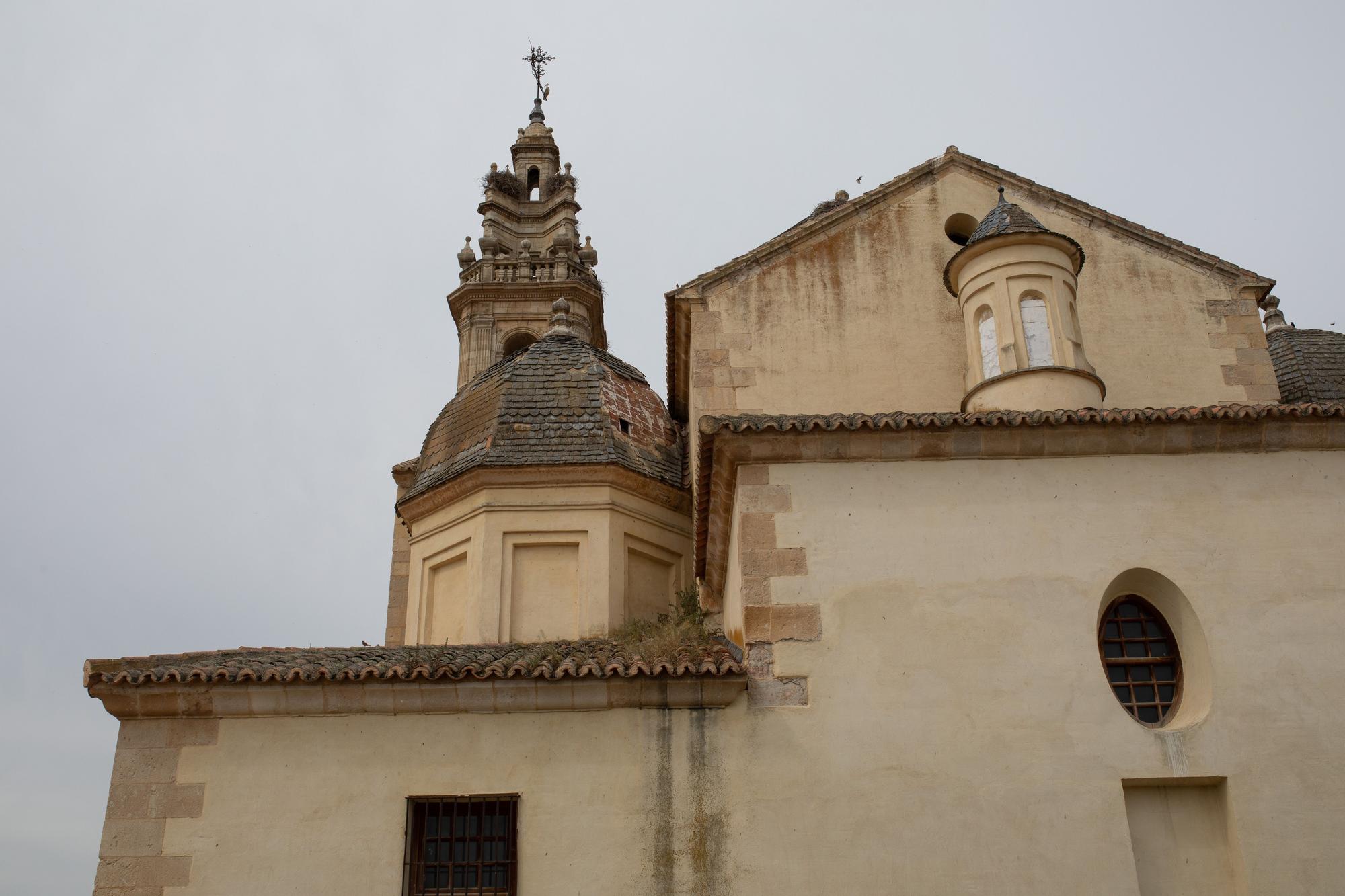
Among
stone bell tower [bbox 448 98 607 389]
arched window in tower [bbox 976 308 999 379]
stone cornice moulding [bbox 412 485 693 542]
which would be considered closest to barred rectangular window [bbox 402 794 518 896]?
stone cornice moulding [bbox 412 485 693 542]

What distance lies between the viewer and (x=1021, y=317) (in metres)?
13.9

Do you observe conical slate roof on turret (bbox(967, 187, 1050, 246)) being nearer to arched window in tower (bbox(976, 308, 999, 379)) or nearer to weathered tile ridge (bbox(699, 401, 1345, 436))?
arched window in tower (bbox(976, 308, 999, 379))

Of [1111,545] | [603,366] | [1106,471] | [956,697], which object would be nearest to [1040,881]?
[956,697]

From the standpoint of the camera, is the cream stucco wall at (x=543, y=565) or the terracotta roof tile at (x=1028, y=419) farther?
the cream stucco wall at (x=543, y=565)

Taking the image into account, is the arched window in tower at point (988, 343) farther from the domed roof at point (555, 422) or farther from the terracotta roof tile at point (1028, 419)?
the domed roof at point (555, 422)

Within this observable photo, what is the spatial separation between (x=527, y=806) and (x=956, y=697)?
359cm

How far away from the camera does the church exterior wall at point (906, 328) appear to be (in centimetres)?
1466

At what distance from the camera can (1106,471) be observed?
10.9 metres

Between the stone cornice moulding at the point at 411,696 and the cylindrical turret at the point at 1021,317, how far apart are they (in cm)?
533

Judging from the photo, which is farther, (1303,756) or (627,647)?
(627,647)

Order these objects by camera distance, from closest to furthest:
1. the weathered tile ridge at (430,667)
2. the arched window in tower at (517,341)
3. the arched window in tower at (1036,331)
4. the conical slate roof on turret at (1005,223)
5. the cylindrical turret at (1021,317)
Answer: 1. the weathered tile ridge at (430,667)
2. the cylindrical turret at (1021,317)
3. the arched window in tower at (1036,331)
4. the conical slate roof on turret at (1005,223)
5. the arched window in tower at (517,341)

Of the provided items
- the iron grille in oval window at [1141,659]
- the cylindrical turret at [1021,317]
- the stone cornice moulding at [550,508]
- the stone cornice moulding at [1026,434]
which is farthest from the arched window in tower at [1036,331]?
the stone cornice moulding at [550,508]

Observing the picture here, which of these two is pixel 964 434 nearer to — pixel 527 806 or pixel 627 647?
pixel 627 647

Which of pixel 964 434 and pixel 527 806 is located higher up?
pixel 964 434
